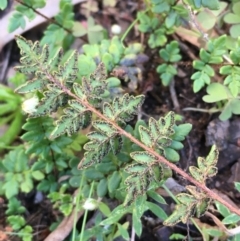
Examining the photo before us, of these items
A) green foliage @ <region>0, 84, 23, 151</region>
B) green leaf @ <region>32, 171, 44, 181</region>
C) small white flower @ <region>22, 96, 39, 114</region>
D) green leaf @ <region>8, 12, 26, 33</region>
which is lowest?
green leaf @ <region>32, 171, 44, 181</region>

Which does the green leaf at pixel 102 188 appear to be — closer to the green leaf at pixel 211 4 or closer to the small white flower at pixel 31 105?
the small white flower at pixel 31 105

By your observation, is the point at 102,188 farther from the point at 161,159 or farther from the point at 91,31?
the point at 91,31

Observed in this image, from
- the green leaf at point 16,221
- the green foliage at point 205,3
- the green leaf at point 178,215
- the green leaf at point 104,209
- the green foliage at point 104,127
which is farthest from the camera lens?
the green leaf at point 16,221

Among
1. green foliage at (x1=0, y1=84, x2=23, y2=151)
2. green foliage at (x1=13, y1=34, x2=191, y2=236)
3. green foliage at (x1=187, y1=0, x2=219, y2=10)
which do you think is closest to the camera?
green foliage at (x1=13, y1=34, x2=191, y2=236)

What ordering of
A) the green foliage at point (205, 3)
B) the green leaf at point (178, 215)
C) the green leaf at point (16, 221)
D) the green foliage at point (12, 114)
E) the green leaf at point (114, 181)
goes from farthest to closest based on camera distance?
the green foliage at point (12, 114) → the green leaf at point (16, 221) → the green leaf at point (114, 181) → the green foliage at point (205, 3) → the green leaf at point (178, 215)

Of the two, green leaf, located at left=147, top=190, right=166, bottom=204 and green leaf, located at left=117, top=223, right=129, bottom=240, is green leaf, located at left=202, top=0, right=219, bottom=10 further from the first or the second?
green leaf, located at left=117, top=223, right=129, bottom=240

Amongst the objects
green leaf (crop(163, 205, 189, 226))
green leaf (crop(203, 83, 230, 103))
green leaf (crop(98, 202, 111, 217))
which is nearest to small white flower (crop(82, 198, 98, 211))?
green leaf (crop(98, 202, 111, 217))

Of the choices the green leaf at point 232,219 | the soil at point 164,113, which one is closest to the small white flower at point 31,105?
the soil at point 164,113
